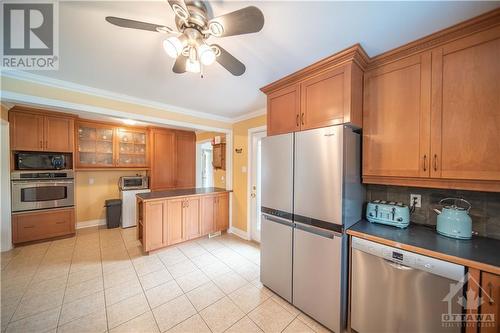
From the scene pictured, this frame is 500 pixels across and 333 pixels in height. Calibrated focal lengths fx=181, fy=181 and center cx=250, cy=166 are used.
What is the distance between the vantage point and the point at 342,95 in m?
1.54

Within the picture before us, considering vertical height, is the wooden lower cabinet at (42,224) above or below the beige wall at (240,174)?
below

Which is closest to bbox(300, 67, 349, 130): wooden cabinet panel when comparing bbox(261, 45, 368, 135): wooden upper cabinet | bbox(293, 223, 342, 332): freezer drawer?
bbox(261, 45, 368, 135): wooden upper cabinet

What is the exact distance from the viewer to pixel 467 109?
1.26 meters

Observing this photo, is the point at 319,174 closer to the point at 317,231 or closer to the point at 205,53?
the point at 317,231

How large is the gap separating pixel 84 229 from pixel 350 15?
5.51 m

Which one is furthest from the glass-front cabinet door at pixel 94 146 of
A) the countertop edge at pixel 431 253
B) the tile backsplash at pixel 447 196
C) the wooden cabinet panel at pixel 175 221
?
the tile backsplash at pixel 447 196

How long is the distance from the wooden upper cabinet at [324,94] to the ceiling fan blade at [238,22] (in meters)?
0.85

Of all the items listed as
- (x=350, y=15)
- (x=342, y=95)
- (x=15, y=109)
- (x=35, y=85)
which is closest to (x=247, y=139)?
(x=342, y=95)

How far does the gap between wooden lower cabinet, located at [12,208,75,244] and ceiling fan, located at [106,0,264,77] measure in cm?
383

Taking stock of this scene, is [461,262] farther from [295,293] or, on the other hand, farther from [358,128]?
[295,293]

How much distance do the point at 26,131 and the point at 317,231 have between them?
15.3 ft

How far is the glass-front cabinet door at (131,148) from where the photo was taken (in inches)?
165

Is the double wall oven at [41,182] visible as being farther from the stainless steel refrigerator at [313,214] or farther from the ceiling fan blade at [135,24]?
the stainless steel refrigerator at [313,214]

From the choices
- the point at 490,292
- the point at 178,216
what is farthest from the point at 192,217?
the point at 490,292
